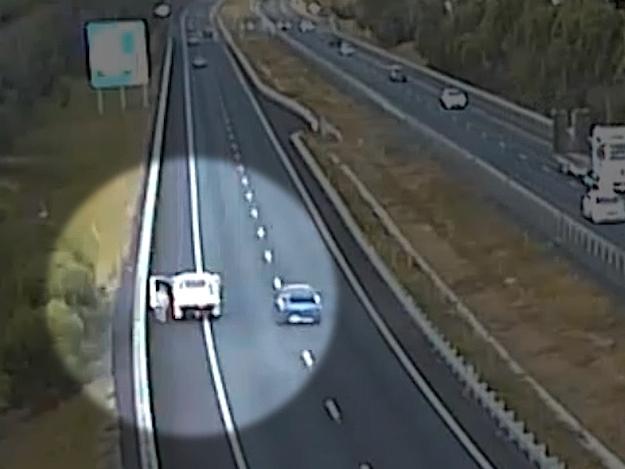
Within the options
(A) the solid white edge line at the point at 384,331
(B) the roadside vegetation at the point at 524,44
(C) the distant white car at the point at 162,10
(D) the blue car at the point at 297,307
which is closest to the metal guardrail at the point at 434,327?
(A) the solid white edge line at the point at 384,331

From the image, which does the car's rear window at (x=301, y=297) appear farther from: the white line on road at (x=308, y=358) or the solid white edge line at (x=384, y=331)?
the white line on road at (x=308, y=358)

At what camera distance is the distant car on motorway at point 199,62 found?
24.8 meters

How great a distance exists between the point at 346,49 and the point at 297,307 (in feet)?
69.9

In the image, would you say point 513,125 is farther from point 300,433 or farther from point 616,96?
point 300,433

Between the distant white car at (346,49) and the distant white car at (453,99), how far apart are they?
595cm

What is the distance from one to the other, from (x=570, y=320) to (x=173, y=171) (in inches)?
234

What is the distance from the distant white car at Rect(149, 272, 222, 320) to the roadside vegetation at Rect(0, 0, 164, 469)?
337 mm

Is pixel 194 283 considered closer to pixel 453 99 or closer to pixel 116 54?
pixel 116 54

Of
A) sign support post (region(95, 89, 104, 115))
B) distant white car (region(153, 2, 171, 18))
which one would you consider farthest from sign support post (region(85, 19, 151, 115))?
distant white car (region(153, 2, 171, 18))

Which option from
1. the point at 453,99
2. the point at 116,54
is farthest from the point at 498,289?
the point at 453,99

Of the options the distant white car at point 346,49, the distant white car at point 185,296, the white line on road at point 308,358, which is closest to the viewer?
the white line on road at point 308,358

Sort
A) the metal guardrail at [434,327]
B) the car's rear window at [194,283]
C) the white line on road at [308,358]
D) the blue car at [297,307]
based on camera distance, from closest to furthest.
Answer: the metal guardrail at [434,327] → the white line on road at [308,358] → the blue car at [297,307] → the car's rear window at [194,283]

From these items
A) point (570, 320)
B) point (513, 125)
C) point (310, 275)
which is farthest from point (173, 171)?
point (513, 125)

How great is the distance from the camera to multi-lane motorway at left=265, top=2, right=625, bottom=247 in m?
16.8
